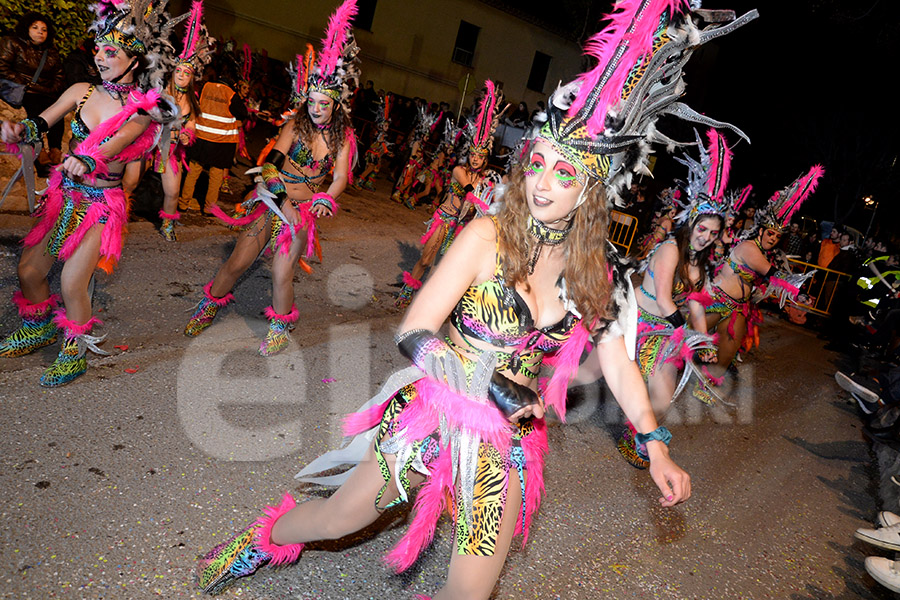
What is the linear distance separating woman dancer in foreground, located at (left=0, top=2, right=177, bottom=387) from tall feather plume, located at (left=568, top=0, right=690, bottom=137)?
2.81 m

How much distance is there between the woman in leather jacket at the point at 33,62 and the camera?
22.1 feet

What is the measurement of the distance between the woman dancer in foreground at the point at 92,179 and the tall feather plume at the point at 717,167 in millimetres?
4344

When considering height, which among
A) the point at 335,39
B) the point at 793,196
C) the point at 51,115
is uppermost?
the point at 335,39

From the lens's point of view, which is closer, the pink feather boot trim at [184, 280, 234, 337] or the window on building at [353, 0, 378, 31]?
the pink feather boot trim at [184, 280, 234, 337]

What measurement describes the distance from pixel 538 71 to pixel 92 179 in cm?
3297

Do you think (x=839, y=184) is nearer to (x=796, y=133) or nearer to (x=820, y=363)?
(x=796, y=133)

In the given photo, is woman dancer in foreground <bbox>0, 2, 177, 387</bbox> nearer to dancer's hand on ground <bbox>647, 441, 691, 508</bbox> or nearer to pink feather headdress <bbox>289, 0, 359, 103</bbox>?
pink feather headdress <bbox>289, 0, 359, 103</bbox>

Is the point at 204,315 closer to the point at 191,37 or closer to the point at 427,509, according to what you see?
the point at 427,509

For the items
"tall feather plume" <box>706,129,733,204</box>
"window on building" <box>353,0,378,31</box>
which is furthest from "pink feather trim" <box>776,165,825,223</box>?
"window on building" <box>353,0,378,31</box>

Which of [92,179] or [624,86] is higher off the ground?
[624,86]

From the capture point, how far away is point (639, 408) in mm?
2318

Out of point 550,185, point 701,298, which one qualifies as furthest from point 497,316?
point 701,298

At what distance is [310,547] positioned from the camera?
2.92m

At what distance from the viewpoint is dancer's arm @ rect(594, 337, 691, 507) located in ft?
6.91
